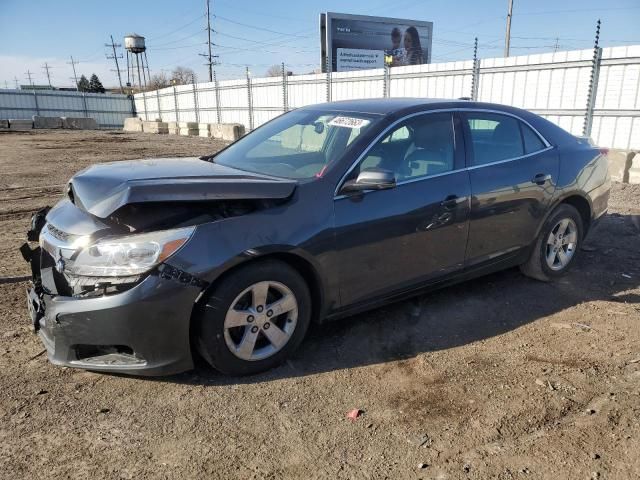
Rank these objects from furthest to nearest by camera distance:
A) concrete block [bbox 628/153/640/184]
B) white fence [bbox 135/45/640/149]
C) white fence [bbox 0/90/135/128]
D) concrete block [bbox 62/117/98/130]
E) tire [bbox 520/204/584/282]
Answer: white fence [bbox 0/90/135/128] → concrete block [bbox 62/117/98/130] → white fence [bbox 135/45/640/149] → concrete block [bbox 628/153/640/184] → tire [bbox 520/204/584/282]

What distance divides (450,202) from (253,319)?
1.74 m

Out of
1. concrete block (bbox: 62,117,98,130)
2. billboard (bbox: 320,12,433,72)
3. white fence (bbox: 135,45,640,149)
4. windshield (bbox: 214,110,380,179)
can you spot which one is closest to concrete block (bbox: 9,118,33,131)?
concrete block (bbox: 62,117,98,130)

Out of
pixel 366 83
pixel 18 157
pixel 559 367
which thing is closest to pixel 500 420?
pixel 559 367

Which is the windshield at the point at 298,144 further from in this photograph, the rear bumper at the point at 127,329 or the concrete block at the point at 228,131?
the concrete block at the point at 228,131

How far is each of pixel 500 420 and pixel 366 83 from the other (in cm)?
1581

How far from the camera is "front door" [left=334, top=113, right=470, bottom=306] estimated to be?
132 inches

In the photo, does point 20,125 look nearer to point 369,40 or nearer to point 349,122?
point 369,40

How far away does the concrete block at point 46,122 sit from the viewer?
34.4m

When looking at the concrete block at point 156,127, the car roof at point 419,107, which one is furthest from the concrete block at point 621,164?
the concrete block at point 156,127

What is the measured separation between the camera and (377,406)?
9.55 feet

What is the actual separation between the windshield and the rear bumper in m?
1.25

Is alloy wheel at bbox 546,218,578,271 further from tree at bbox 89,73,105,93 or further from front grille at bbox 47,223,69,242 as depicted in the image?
tree at bbox 89,73,105,93

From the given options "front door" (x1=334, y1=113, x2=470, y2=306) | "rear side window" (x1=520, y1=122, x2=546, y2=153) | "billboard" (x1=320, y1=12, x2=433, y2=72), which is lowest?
"front door" (x1=334, y1=113, x2=470, y2=306)

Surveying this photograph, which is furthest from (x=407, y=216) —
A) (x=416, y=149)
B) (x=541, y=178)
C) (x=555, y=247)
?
(x=555, y=247)
